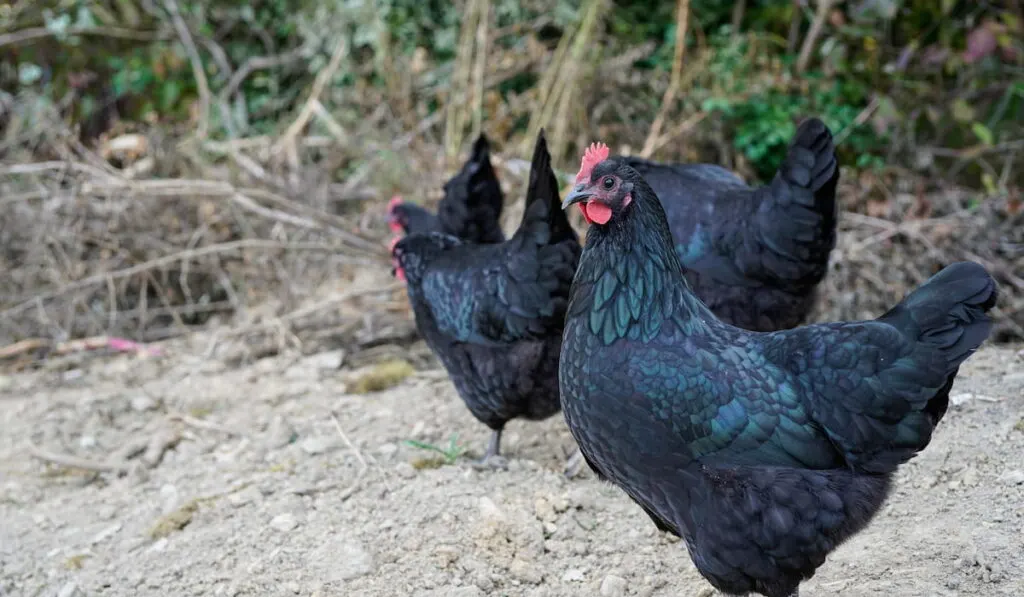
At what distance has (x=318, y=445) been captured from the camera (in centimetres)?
427

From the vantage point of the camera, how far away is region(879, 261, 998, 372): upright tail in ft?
7.86

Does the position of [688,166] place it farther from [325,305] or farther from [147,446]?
[147,446]

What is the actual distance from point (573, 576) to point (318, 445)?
5.34ft

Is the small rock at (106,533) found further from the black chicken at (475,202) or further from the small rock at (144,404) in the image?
the black chicken at (475,202)

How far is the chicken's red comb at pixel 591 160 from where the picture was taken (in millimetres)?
2747

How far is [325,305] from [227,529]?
2.10 meters

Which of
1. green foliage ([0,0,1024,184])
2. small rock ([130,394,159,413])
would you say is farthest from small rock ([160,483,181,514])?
green foliage ([0,0,1024,184])

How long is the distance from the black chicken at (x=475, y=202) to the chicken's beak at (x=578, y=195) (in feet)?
7.50

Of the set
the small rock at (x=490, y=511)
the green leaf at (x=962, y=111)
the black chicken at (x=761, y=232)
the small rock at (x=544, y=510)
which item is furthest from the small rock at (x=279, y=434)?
the green leaf at (x=962, y=111)

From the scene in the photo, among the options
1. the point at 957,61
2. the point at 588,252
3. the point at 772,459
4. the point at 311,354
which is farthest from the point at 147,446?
the point at 957,61

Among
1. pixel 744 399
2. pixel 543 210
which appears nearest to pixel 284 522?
pixel 543 210

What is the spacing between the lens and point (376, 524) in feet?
11.4

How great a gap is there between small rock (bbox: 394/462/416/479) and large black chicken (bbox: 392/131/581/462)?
1.19 ft

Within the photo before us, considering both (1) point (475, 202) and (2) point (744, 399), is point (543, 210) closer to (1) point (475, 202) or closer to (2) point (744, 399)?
(2) point (744, 399)
